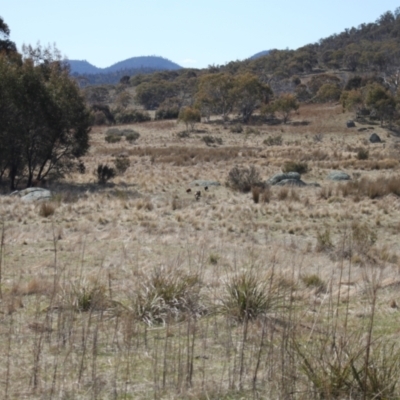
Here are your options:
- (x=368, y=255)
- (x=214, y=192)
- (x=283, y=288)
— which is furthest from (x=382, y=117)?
(x=283, y=288)

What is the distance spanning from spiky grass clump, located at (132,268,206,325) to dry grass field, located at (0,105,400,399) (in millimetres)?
19

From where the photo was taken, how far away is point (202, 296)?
258 inches

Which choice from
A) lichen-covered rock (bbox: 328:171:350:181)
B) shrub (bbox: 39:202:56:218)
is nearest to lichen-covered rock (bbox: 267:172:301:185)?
lichen-covered rock (bbox: 328:171:350:181)

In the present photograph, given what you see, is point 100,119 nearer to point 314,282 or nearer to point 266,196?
point 266,196

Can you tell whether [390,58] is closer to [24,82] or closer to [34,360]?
[24,82]

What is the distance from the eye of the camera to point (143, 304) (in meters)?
6.03

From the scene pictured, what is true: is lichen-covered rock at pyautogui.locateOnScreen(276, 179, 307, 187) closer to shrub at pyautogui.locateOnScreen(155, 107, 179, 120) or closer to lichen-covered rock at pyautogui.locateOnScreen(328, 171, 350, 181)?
lichen-covered rock at pyautogui.locateOnScreen(328, 171, 350, 181)

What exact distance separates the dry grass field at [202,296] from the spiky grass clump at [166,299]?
0.02 meters

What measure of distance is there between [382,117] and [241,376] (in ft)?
188

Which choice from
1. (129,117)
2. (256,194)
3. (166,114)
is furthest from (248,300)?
(166,114)

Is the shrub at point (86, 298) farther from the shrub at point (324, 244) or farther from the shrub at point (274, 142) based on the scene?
the shrub at point (274, 142)

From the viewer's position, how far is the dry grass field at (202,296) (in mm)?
4195

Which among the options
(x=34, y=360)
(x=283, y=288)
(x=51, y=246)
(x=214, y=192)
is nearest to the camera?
(x=34, y=360)

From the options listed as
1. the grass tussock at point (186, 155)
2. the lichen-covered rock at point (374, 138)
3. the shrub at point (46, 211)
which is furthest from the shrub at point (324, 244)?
the lichen-covered rock at point (374, 138)
